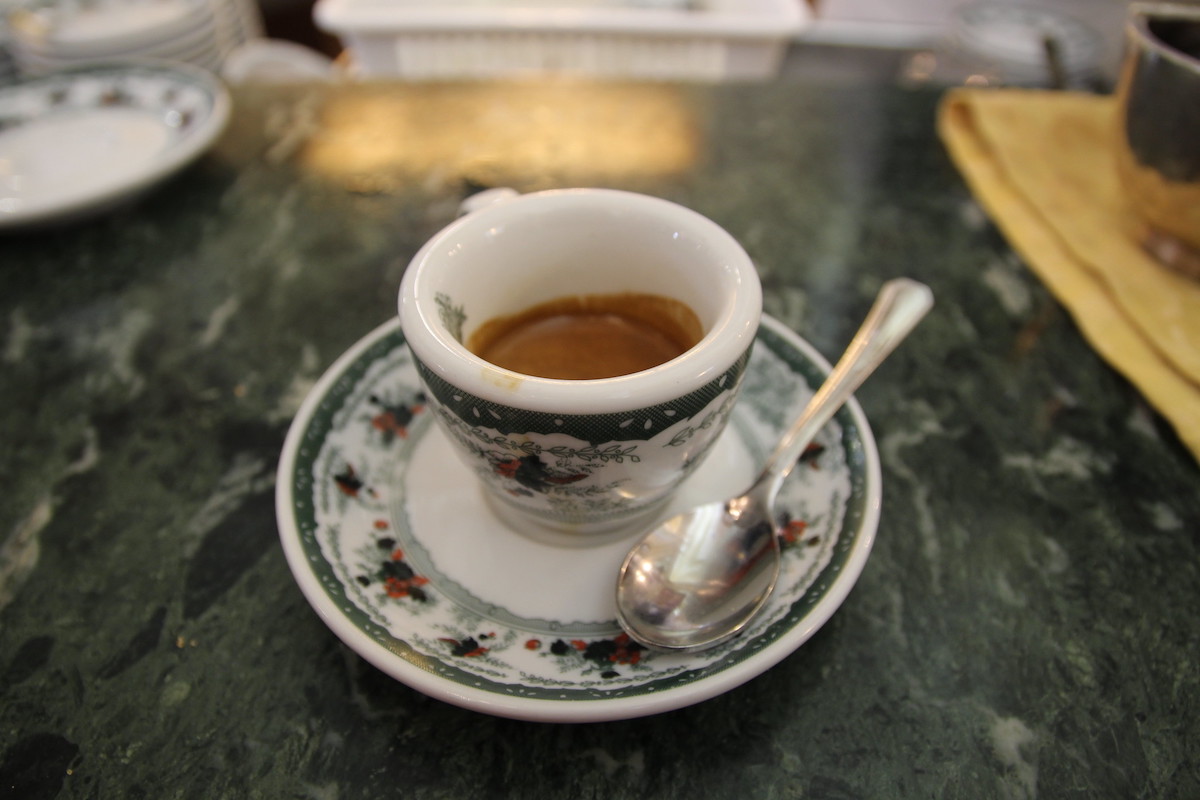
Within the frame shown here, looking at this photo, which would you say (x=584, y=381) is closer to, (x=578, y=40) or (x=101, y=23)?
(x=578, y=40)

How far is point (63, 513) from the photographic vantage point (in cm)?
57

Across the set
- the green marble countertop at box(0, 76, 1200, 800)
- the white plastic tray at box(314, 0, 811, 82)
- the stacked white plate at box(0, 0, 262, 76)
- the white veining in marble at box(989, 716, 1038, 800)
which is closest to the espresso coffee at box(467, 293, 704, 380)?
the green marble countertop at box(0, 76, 1200, 800)

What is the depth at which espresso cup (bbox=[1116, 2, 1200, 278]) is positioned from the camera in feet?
2.18

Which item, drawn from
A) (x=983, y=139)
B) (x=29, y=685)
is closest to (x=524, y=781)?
(x=29, y=685)

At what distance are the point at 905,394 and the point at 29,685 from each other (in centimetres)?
72

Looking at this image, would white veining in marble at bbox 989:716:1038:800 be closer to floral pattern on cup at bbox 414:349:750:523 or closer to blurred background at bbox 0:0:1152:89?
floral pattern on cup at bbox 414:349:750:523

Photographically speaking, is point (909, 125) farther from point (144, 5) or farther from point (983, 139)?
point (144, 5)

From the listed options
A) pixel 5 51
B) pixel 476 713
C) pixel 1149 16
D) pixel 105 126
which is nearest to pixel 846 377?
pixel 476 713

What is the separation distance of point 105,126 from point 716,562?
106 cm

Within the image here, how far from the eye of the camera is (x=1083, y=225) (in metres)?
0.83

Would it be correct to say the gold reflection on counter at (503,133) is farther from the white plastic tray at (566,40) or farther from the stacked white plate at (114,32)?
the stacked white plate at (114,32)

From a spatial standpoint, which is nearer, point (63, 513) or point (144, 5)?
point (63, 513)

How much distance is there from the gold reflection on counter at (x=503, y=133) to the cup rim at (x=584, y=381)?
54 cm

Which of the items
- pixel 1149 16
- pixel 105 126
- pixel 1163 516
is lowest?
pixel 1163 516
